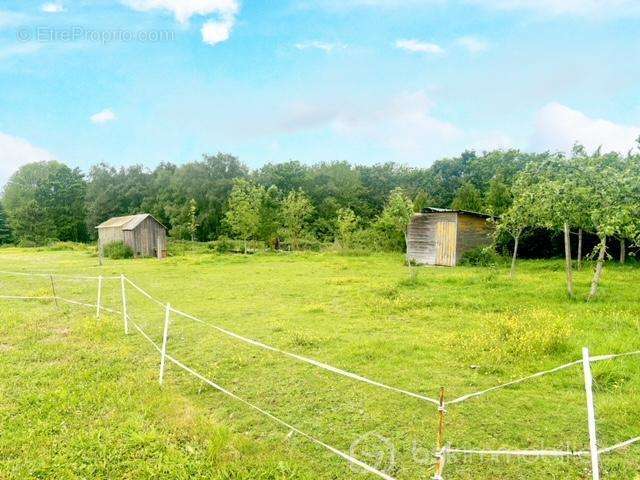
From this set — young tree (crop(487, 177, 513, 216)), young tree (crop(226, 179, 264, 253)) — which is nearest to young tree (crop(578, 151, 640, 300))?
young tree (crop(487, 177, 513, 216))

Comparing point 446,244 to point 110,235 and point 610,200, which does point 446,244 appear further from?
point 110,235

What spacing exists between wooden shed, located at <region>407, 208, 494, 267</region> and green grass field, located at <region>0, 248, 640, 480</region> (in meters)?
12.4

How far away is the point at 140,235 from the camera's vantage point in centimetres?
3609

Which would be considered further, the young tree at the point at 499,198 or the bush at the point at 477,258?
the young tree at the point at 499,198

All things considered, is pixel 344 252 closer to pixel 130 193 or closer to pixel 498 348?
pixel 498 348

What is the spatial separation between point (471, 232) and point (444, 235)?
1789mm

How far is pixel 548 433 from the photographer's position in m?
4.93

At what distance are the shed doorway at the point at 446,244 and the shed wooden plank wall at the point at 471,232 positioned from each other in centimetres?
33

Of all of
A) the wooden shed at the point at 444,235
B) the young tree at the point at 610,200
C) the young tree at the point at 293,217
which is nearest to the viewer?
the young tree at the point at 610,200

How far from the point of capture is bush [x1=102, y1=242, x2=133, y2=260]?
3447 cm

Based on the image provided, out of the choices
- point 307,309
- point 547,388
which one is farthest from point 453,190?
point 547,388

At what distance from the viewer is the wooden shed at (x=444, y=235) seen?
2473 cm

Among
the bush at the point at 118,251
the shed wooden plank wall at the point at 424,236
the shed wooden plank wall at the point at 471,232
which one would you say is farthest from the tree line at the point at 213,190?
the shed wooden plank wall at the point at 471,232

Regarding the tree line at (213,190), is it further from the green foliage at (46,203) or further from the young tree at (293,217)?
the young tree at (293,217)
